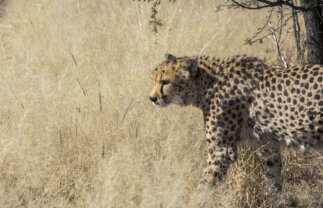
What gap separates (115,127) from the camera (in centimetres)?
426

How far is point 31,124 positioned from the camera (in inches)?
166

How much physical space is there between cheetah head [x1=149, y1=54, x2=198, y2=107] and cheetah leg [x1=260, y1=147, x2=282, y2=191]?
56 centimetres

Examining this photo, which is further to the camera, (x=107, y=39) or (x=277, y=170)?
(x=107, y=39)

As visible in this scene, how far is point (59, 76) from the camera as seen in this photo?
5406 millimetres

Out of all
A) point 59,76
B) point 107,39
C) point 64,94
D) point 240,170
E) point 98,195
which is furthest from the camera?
point 107,39

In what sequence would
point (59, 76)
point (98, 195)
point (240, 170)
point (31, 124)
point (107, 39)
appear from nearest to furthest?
1. point (98, 195)
2. point (240, 170)
3. point (31, 124)
4. point (59, 76)
5. point (107, 39)

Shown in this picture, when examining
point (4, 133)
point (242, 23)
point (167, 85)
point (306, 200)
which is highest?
point (242, 23)

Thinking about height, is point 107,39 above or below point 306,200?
above

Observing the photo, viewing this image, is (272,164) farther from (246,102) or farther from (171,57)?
(171,57)

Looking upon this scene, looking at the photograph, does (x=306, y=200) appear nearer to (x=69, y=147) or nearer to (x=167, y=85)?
(x=167, y=85)

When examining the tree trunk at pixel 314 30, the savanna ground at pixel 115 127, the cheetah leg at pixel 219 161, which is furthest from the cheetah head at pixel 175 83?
→ the tree trunk at pixel 314 30

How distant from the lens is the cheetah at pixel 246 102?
12.0 ft

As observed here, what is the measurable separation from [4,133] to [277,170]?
163 centimetres

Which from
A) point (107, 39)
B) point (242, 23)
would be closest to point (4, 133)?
point (107, 39)
